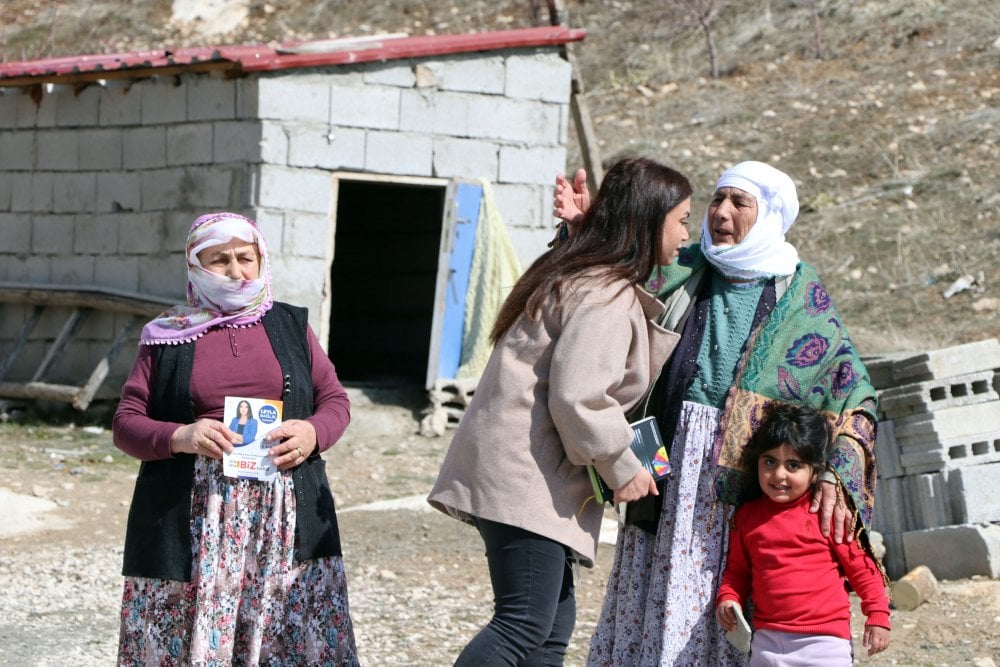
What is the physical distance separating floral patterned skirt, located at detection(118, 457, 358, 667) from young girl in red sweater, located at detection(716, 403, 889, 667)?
108 cm

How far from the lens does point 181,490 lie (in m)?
3.33

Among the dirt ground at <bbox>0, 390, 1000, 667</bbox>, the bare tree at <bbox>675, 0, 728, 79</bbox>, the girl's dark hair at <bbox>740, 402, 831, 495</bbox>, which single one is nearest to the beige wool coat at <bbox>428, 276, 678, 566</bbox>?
the girl's dark hair at <bbox>740, 402, 831, 495</bbox>

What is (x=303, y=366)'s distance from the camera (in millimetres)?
3498

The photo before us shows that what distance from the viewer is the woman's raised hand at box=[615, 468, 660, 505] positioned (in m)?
3.06

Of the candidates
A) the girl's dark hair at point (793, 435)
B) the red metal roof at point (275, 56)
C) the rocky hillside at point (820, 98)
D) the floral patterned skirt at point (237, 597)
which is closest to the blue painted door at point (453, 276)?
the red metal roof at point (275, 56)

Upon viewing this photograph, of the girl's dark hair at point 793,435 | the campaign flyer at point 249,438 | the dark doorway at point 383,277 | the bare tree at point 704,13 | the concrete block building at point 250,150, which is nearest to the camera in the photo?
the girl's dark hair at point 793,435

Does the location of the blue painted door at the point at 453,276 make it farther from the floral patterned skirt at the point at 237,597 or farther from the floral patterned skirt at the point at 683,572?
the floral patterned skirt at the point at 683,572

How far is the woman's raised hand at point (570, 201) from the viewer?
3.35m

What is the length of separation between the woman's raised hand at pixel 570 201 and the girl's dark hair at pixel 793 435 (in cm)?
71

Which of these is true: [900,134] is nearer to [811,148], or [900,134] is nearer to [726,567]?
[811,148]

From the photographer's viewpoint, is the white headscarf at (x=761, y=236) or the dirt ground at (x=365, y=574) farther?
the dirt ground at (x=365, y=574)

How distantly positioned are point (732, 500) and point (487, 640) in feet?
2.37

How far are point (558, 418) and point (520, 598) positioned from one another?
0.45 meters

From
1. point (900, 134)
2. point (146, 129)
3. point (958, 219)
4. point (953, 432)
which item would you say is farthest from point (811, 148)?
point (953, 432)
